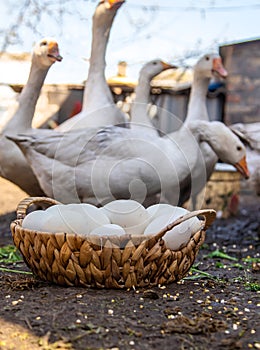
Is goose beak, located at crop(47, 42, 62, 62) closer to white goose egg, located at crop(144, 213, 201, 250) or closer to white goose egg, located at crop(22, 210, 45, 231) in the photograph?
white goose egg, located at crop(22, 210, 45, 231)

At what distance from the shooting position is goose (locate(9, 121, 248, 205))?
2494mm

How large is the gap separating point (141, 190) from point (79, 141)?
42 centimetres

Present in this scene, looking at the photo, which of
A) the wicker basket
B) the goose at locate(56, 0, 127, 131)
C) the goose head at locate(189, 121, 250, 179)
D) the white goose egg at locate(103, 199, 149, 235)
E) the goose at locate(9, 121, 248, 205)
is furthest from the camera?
the goose at locate(56, 0, 127, 131)

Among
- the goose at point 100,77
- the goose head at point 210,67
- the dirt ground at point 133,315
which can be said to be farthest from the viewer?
the goose head at point 210,67

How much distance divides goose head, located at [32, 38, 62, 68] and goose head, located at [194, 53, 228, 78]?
1207 millimetres

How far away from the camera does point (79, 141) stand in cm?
256

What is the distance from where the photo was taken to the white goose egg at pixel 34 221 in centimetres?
164

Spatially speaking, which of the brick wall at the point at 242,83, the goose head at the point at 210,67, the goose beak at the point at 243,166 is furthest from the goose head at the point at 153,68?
the brick wall at the point at 242,83

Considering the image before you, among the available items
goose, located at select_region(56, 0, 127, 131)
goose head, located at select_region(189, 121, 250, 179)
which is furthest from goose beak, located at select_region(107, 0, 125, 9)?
goose head, located at select_region(189, 121, 250, 179)

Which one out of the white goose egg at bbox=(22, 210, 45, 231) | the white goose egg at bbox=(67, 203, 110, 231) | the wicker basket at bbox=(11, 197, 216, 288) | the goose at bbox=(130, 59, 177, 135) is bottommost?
the wicker basket at bbox=(11, 197, 216, 288)

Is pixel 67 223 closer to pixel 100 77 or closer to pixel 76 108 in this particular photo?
pixel 100 77

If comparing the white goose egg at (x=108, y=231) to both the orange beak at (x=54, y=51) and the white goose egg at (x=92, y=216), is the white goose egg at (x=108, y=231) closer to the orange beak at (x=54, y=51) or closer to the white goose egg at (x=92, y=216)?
the white goose egg at (x=92, y=216)

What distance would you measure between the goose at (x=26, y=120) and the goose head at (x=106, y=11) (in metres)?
0.56

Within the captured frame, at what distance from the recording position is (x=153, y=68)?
3670 millimetres
